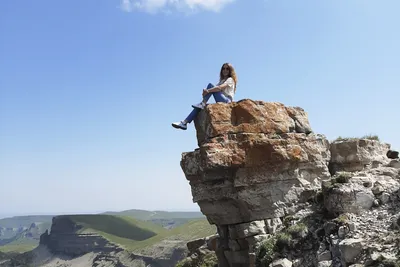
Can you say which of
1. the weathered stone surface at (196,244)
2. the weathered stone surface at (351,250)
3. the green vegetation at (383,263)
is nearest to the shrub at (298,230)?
the weathered stone surface at (351,250)

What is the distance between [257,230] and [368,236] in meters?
3.80

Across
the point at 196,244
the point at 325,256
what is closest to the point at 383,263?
the point at 325,256

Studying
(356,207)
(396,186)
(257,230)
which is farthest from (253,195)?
(396,186)

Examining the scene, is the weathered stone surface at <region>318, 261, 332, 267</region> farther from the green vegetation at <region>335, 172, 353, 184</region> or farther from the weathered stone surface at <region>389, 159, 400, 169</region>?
the weathered stone surface at <region>389, 159, 400, 169</region>

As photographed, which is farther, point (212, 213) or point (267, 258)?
point (212, 213)

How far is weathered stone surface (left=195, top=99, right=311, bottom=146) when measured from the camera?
501 inches

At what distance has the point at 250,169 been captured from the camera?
12758mm

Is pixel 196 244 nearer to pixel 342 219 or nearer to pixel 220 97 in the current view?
pixel 220 97

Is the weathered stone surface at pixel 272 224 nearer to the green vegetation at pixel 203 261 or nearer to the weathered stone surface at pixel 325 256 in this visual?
the weathered stone surface at pixel 325 256

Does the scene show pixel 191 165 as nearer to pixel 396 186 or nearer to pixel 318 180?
pixel 318 180

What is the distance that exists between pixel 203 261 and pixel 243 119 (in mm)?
9785

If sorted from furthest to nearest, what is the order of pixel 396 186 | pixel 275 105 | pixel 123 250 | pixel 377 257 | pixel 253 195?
pixel 123 250 < pixel 275 105 < pixel 253 195 < pixel 396 186 < pixel 377 257

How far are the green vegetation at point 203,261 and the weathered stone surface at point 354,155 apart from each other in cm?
780

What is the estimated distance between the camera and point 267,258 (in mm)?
11367
